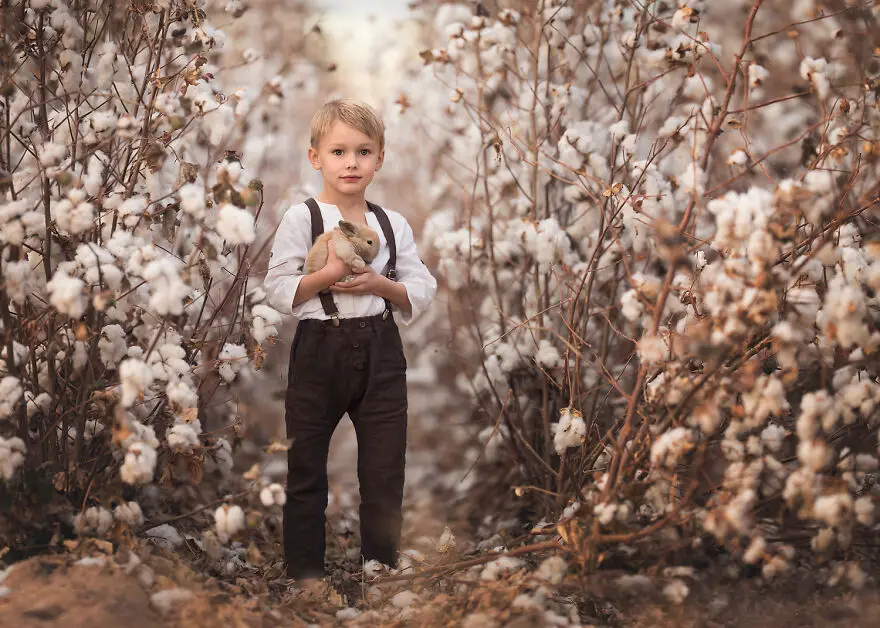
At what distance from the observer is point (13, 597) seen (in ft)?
6.43

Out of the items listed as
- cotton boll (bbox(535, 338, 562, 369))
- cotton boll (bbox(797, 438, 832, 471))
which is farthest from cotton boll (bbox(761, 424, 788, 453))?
cotton boll (bbox(535, 338, 562, 369))

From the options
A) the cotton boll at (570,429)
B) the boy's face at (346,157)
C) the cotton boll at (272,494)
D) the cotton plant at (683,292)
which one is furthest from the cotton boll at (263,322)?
the cotton boll at (570,429)

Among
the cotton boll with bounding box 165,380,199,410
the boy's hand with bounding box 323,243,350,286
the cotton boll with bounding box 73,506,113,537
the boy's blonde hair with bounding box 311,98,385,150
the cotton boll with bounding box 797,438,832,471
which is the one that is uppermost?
the boy's blonde hair with bounding box 311,98,385,150

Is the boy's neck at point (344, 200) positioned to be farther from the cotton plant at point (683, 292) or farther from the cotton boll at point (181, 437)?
the cotton boll at point (181, 437)

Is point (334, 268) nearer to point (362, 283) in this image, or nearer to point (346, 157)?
point (362, 283)

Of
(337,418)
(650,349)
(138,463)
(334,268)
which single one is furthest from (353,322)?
(650,349)

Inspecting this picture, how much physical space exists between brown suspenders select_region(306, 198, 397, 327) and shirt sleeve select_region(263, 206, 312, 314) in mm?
33

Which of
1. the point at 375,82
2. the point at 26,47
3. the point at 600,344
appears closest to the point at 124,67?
the point at 26,47

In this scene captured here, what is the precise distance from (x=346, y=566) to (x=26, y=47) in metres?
1.91

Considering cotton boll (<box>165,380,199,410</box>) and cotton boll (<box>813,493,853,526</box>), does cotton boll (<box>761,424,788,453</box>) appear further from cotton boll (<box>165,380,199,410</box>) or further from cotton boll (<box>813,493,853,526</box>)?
cotton boll (<box>165,380,199,410</box>)

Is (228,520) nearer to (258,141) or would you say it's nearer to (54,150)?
(54,150)

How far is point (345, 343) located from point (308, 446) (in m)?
0.35

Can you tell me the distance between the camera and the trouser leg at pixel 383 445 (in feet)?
8.49

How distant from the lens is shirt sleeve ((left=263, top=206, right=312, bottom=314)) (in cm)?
247
